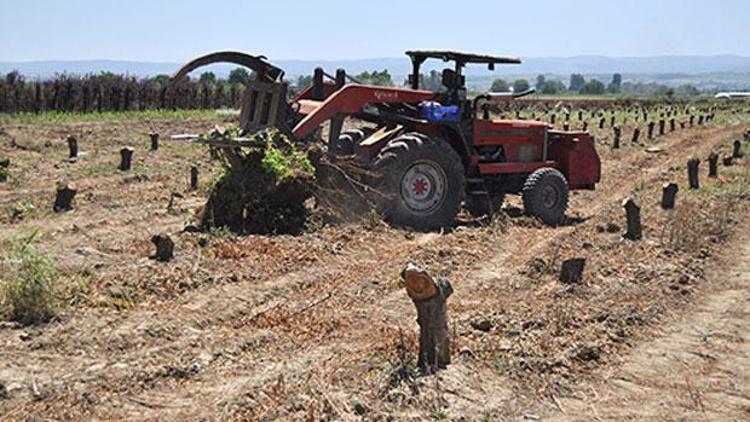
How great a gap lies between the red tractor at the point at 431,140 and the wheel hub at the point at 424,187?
0.04 feet

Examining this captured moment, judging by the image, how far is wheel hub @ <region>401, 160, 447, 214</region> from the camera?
1172 centimetres

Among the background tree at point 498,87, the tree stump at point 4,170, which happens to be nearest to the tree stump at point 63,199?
the tree stump at point 4,170

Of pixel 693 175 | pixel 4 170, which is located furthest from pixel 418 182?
pixel 4 170

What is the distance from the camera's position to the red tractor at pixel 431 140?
11.4 m

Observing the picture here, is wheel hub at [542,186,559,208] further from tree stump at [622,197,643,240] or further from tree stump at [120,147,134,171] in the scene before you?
tree stump at [120,147,134,171]

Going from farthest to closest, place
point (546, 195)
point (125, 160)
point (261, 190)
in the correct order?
1. point (125, 160)
2. point (546, 195)
3. point (261, 190)

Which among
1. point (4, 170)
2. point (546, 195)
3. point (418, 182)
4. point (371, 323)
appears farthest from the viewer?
point (4, 170)

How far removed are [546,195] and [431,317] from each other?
7.35 m

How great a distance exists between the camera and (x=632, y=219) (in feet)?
36.0

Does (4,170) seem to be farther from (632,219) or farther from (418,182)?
(632,219)

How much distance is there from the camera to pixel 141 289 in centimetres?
779

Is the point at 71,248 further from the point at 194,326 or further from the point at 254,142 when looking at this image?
the point at 194,326

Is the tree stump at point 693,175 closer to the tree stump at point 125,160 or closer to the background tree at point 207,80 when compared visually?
the tree stump at point 125,160

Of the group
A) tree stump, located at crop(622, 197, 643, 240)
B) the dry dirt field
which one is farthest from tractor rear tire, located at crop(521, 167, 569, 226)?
tree stump, located at crop(622, 197, 643, 240)
